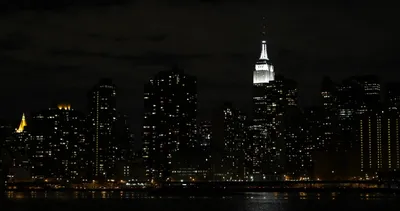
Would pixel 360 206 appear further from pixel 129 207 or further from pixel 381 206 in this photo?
pixel 129 207

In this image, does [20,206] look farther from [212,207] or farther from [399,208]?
[399,208]

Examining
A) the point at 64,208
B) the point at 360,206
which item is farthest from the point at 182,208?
the point at 360,206

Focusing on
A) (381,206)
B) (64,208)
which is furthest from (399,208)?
(64,208)

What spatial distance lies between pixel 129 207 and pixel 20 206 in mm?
19658

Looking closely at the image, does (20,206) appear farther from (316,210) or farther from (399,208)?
(399,208)

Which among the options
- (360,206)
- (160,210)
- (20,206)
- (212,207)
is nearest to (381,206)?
(360,206)

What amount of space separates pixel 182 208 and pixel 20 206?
29461mm

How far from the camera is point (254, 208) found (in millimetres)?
161000

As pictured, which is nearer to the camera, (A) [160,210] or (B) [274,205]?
(A) [160,210]

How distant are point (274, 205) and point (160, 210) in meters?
29.2

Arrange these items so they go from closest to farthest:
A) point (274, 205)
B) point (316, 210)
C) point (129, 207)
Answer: point (316, 210)
point (129, 207)
point (274, 205)

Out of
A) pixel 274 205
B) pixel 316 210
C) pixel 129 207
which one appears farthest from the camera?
pixel 274 205

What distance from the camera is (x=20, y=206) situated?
161 meters

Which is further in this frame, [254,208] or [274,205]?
[274,205]
